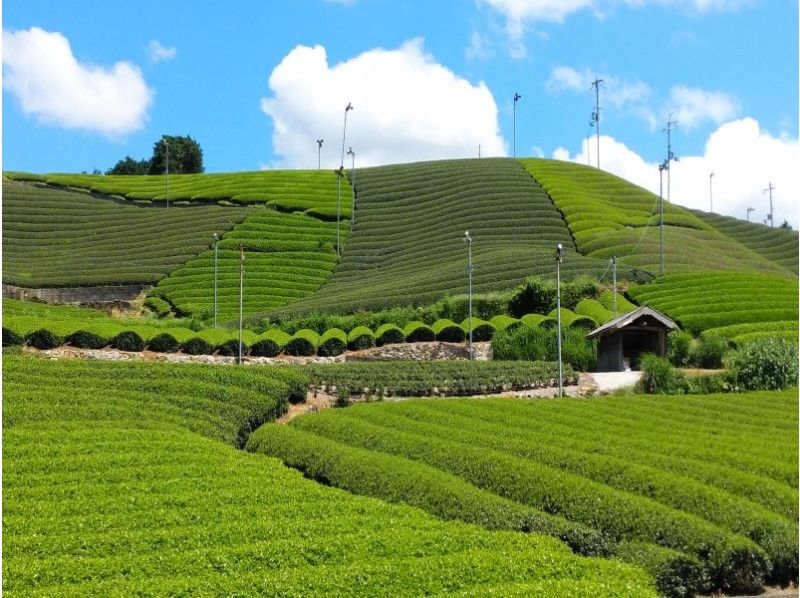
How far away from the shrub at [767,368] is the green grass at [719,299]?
8.92 m

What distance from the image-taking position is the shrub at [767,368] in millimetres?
27672

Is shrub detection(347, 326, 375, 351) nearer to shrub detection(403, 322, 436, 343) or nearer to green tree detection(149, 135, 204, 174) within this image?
shrub detection(403, 322, 436, 343)

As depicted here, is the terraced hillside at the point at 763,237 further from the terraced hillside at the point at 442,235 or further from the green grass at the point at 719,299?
the green grass at the point at 719,299

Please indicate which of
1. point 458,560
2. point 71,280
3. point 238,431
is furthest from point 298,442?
point 71,280

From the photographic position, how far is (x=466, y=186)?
80438 mm

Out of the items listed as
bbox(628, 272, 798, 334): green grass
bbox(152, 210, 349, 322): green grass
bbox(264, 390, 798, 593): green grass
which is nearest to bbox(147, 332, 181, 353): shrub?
bbox(264, 390, 798, 593): green grass

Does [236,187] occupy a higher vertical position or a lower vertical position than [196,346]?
higher

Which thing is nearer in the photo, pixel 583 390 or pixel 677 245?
pixel 583 390

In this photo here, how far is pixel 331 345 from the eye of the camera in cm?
3584

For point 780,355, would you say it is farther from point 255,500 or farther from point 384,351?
point 255,500

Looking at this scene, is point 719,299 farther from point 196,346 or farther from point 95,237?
point 95,237

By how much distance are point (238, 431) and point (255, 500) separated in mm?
7195

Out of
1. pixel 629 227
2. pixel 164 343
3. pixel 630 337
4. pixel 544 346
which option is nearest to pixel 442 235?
pixel 629 227

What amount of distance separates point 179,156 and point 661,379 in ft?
358
